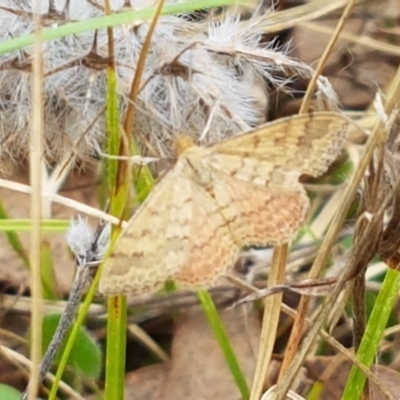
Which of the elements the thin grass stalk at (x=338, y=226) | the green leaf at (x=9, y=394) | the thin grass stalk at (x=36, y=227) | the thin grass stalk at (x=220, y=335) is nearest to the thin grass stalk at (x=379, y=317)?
the thin grass stalk at (x=338, y=226)

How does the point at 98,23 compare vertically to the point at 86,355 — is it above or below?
above

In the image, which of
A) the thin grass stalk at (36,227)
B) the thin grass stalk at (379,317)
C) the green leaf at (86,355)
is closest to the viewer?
the thin grass stalk at (36,227)

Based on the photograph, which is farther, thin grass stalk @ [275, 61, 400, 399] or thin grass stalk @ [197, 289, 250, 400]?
thin grass stalk @ [197, 289, 250, 400]

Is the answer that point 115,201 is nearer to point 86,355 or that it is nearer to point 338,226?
point 338,226

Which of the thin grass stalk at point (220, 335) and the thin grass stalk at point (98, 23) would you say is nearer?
the thin grass stalk at point (98, 23)

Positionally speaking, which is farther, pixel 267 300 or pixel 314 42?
pixel 314 42

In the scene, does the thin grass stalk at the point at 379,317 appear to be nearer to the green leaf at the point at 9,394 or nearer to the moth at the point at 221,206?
the moth at the point at 221,206

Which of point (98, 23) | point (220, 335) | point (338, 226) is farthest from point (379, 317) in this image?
point (98, 23)

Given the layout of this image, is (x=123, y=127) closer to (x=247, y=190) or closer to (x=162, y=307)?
(x=247, y=190)

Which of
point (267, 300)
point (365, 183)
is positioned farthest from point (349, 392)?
point (365, 183)

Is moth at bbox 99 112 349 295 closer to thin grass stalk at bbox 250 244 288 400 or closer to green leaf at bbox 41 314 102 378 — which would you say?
thin grass stalk at bbox 250 244 288 400

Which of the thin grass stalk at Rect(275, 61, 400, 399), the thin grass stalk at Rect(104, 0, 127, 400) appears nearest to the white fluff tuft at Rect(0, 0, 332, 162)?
the thin grass stalk at Rect(104, 0, 127, 400)
